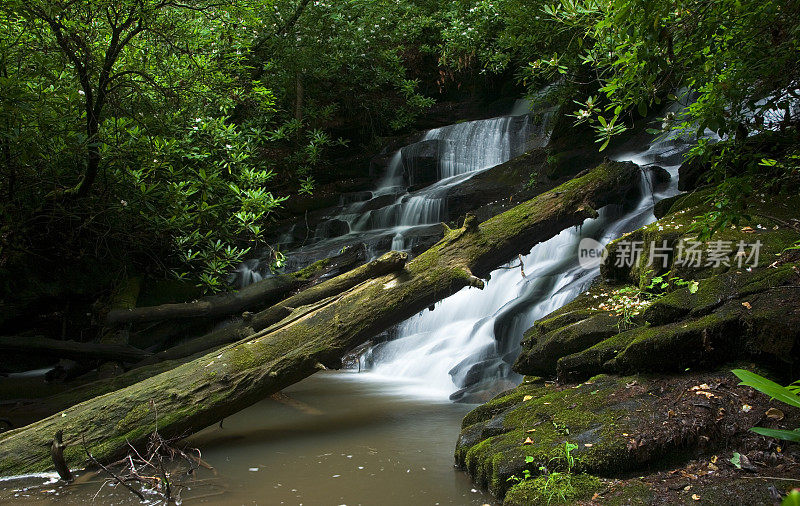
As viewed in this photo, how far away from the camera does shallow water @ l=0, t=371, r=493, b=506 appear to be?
3840 millimetres

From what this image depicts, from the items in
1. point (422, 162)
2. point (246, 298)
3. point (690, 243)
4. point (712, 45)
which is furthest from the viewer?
point (422, 162)

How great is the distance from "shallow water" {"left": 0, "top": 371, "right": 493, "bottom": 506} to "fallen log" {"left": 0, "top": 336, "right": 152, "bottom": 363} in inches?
84.1

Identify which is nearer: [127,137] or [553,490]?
[553,490]

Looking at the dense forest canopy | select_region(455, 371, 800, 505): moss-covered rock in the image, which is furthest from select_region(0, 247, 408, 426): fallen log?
select_region(455, 371, 800, 505): moss-covered rock

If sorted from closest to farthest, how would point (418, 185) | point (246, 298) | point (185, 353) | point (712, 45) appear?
point (712, 45) → point (185, 353) → point (246, 298) → point (418, 185)

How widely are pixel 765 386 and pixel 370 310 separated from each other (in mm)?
4699

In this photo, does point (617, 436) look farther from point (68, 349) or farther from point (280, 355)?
point (68, 349)

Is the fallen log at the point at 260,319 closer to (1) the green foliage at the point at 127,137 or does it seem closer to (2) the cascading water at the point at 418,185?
(1) the green foliage at the point at 127,137

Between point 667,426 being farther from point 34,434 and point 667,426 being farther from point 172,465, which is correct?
point 34,434

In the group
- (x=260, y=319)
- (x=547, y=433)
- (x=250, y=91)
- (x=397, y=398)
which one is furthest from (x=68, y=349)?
(x=547, y=433)

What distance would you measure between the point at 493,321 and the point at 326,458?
4.05 m

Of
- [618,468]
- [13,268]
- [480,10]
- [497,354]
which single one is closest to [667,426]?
[618,468]

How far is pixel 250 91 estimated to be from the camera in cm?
1005

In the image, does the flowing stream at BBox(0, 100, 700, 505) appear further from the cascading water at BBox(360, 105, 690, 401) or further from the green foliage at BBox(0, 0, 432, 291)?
the green foliage at BBox(0, 0, 432, 291)
